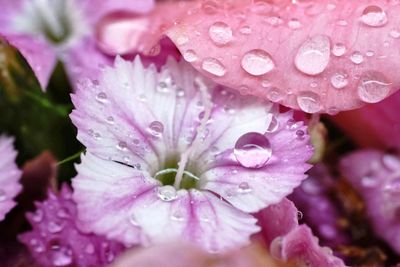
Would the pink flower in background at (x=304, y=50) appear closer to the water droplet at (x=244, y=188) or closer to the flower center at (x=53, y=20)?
the water droplet at (x=244, y=188)

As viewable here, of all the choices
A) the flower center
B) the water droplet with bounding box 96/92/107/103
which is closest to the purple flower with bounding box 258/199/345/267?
the water droplet with bounding box 96/92/107/103

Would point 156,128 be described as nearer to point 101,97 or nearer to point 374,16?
point 101,97

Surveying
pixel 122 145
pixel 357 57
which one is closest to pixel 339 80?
pixel 357 57

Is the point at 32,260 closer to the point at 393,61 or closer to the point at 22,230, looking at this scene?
the point at 22,230

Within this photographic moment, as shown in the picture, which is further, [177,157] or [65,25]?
[65,25]

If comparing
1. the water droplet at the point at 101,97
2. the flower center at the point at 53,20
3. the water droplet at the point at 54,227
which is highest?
the water droplet at the point at 101,97

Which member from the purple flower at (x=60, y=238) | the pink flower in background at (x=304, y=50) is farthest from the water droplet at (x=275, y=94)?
the purple flower at (x=60, y=238)

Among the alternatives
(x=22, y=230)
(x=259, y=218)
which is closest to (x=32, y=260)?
(x=22, y=230)

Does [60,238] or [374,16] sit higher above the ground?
[374,16]
